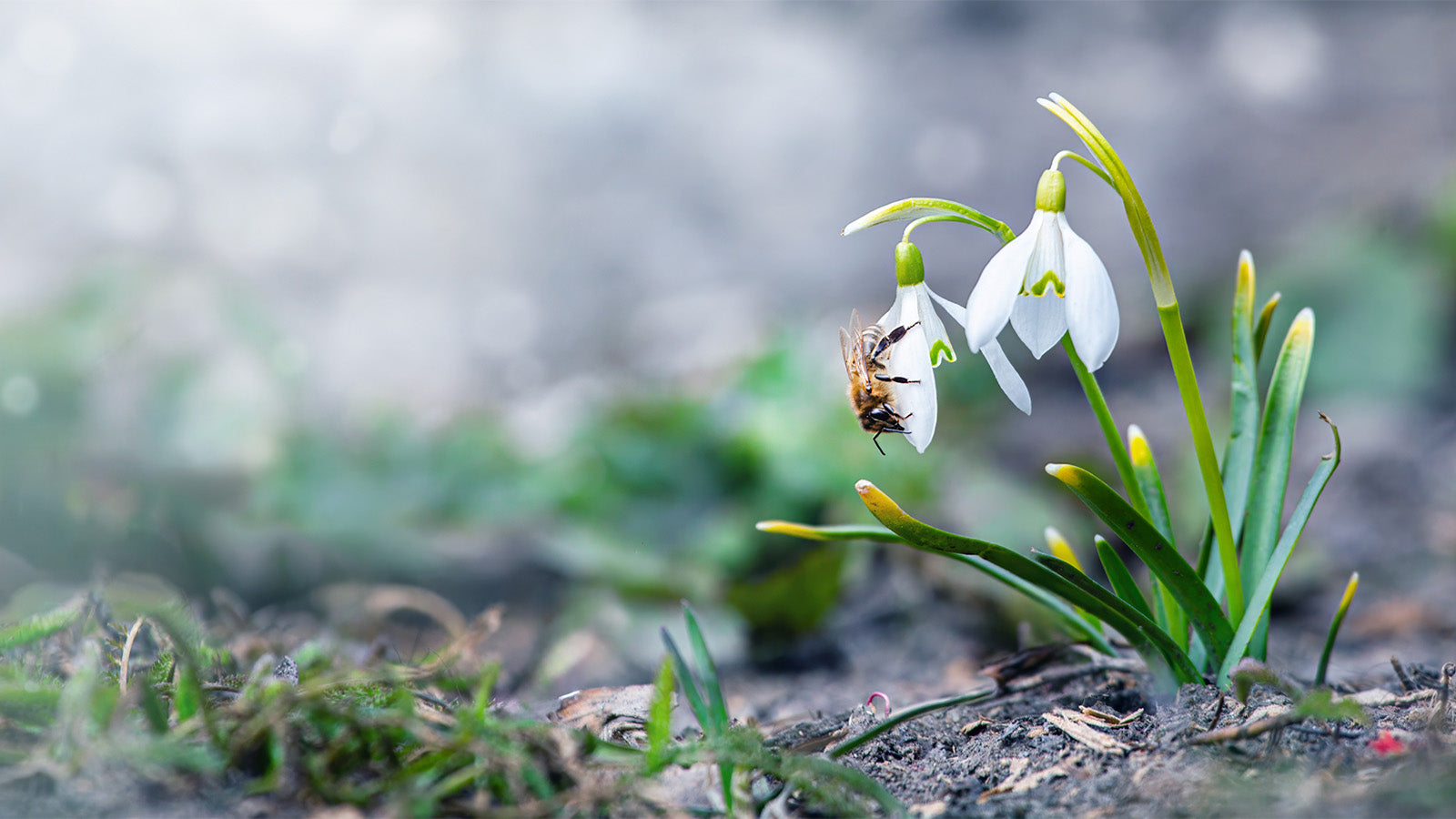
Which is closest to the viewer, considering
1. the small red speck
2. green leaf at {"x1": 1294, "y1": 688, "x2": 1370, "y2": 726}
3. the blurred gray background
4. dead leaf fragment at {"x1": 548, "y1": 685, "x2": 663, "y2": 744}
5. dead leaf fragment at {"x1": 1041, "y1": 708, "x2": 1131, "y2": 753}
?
green leaf at {"x1": 1294, "y1": 688, "x2": 1370, "y2": 726}

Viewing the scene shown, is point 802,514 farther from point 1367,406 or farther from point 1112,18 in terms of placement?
point 1112,18

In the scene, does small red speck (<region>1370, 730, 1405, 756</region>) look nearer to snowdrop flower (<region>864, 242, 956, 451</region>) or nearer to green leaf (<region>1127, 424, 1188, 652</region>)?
green leaf (<region>1127, 424, 1188, 652</region>)

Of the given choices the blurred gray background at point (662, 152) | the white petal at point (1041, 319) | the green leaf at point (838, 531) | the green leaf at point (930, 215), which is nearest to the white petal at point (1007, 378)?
the white petal at point (1041, 319)

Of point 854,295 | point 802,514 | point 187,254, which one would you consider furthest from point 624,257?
point 802,514

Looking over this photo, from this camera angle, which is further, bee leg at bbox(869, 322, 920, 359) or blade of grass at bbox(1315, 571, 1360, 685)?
blade of grass at bbox(1315, 571, 1360, 685)

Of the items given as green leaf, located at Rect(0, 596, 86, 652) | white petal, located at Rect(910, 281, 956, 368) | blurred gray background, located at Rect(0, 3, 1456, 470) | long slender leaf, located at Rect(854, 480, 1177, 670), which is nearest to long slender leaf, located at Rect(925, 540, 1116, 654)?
long slender leaf, located at Rect(854, 480, 1177, 670)

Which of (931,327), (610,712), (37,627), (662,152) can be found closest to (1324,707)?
(931,327)
